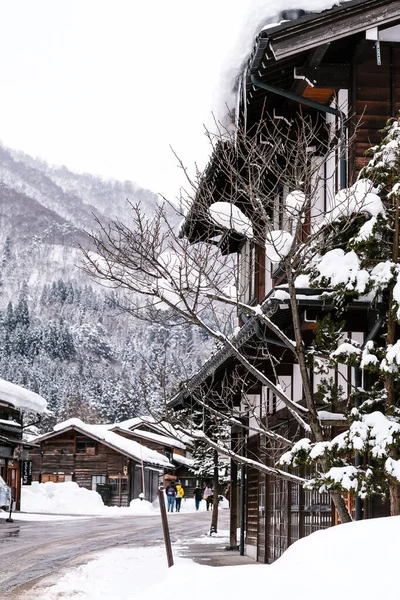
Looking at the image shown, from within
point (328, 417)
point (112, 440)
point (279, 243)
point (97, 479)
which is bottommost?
point (97, 479)

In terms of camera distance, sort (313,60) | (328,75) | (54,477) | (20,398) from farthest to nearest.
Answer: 1. (54,477)
2. (20,398)
3. (328,75)
4. (313,60)

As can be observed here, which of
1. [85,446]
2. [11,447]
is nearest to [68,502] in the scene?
[85,446]

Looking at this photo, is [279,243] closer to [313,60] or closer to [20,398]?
[313,60]

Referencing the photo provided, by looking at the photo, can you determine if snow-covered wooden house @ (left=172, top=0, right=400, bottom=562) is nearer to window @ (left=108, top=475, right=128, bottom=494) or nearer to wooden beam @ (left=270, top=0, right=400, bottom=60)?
wooden beam @ (left=270, top=0, right=400, bottom=60)

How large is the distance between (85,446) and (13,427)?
1911 centimetres

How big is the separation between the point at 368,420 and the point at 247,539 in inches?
488

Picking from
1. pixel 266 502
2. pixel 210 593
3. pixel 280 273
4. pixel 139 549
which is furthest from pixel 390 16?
pixel 139 549

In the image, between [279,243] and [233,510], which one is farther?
[233,510]

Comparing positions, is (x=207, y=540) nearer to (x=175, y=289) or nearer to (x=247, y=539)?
(x=247, y=539)

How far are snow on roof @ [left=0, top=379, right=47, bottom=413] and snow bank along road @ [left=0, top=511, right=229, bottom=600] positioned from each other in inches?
343

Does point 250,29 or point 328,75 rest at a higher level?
point 250,29

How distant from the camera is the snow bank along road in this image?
15.0 metres

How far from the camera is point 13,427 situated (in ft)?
141

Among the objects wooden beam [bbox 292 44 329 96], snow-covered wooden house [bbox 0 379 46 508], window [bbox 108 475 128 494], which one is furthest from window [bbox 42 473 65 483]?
wooden beam [bbox 292 44 329 96]
